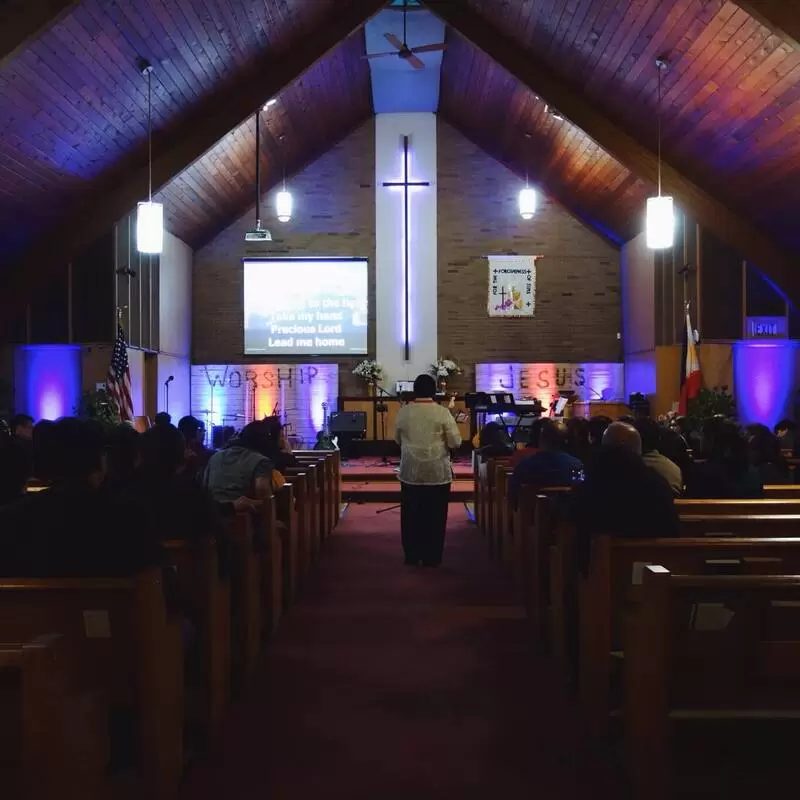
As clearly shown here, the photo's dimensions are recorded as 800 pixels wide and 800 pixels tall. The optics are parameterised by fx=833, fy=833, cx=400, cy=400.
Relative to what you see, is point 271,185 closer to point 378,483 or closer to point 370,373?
point 370,373

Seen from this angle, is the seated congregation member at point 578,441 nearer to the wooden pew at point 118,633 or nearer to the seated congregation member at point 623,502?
the seated congregation member at point 623,502

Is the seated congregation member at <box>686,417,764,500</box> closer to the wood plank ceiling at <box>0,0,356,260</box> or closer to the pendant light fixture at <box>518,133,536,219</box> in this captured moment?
the wood plank ceiling at <box>0,0,356,260</box>

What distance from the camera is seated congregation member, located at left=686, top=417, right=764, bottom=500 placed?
409 cm

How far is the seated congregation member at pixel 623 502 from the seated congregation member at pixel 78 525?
4.93 feet

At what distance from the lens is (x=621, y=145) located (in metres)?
9.64

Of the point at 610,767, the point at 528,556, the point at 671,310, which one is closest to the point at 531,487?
the point at 528,556

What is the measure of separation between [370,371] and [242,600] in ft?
32.1

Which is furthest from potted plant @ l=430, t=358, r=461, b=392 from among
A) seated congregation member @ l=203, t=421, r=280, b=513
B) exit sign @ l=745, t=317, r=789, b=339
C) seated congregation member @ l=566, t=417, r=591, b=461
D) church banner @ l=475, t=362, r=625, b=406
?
seated congregation member @ l=203, t=421, r=280, b=513

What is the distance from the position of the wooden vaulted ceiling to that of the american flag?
4.39ft

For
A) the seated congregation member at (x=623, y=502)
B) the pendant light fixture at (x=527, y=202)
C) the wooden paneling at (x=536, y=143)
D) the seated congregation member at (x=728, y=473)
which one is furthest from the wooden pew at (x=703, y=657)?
the pendant light fixture at (x=527, y=202)

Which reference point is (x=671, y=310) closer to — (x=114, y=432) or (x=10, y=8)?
(x=10, y=8)

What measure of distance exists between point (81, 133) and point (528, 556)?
6299 millimetres

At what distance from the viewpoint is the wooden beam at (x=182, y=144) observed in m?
9.23

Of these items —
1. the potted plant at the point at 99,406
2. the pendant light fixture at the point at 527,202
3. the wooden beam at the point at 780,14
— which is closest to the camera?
the wooden beam at the point at 780,14
